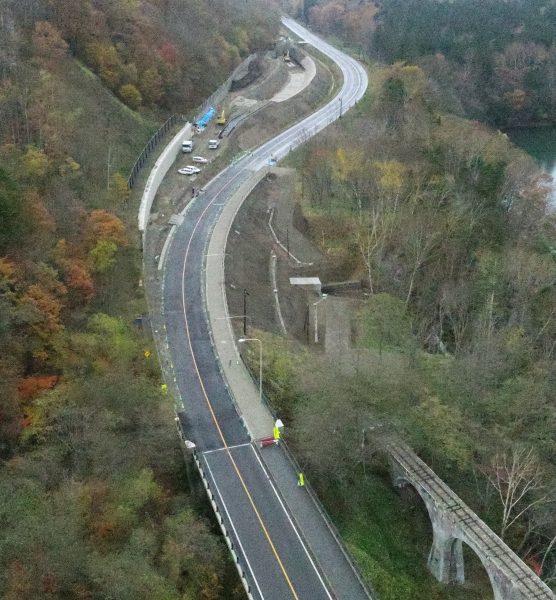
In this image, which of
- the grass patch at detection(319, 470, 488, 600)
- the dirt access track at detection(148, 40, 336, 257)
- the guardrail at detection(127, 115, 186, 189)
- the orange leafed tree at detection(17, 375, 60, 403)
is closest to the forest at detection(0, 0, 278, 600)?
the orange leafed tree at detection(17, 375, 60, 403)

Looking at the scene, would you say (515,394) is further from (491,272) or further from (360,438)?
(491,272)

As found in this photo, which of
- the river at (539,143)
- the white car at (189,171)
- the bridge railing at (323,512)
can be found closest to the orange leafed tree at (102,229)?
the bridge railing at (323,512)

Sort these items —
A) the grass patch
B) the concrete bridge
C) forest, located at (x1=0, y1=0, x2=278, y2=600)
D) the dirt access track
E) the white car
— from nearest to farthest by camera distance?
forest, located at (x1=0, y1=0, x2=278, y2=600) < the concrete bridge < the grass patch < the dirt access track < the white car

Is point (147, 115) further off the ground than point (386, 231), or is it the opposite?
point (147, 115)

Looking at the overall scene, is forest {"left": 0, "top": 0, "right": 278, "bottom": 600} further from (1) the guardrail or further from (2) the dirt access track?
(2) the dirt access track

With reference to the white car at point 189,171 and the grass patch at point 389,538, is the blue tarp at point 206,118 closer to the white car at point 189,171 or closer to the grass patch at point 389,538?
the white car at point 189,171

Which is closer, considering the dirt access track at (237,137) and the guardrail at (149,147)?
the guardrail at (149,147)

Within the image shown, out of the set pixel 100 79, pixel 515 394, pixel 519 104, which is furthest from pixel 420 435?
pixel 519 104
